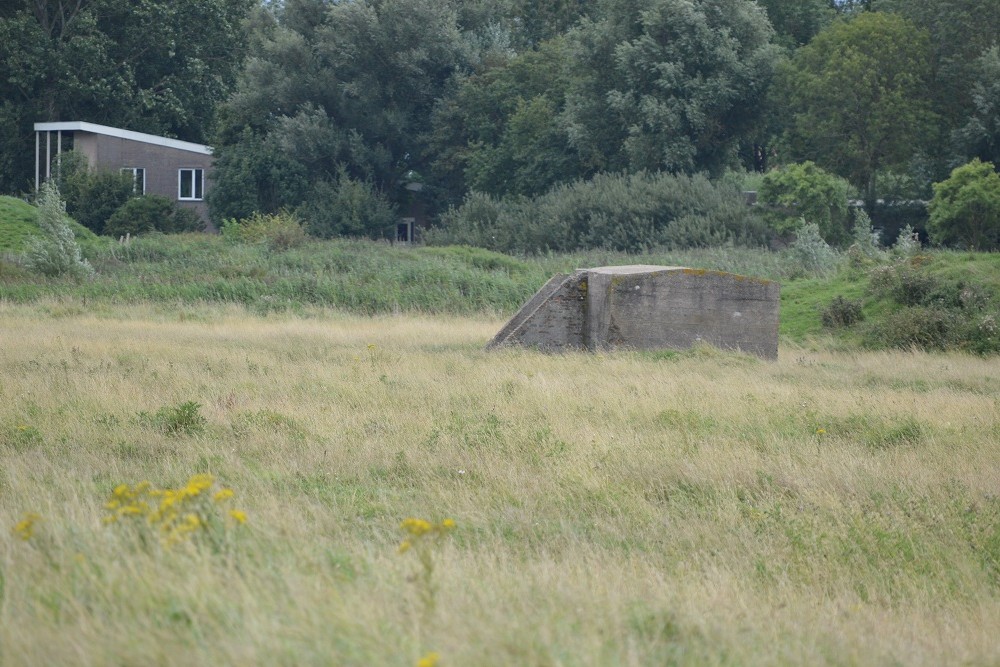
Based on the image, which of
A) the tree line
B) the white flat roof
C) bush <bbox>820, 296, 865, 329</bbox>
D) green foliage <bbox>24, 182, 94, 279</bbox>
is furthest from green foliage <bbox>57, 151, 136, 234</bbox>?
bush <bbox>820, 296, 865, 329</bbox>

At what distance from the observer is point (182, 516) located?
17.7 feet

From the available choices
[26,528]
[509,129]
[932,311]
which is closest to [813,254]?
[932,311]

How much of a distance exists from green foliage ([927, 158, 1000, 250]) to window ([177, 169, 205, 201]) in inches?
1366

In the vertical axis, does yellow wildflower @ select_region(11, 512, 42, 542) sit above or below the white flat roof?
below

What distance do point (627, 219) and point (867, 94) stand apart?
32.2 feet

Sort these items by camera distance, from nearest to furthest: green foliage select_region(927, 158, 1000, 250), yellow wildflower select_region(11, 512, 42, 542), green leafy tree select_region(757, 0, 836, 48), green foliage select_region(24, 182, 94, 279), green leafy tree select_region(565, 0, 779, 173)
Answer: yellow wildflower select_region(11, 512, 42, 542) < green foliage select_region(24, 182, 94, 279) < green foliage select_region(927, 158, 1000, 250) < green leafy tree select_region(565, 0, 779, 173) < green leafy tree select_region(757, 0, 836, 48)

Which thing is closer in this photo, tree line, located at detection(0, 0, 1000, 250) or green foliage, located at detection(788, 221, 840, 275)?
green foliage, located at detection(788, 221, 840, 275)

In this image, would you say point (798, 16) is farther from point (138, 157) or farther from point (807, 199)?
point (138, 157)

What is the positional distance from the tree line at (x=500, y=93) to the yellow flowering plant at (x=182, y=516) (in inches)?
1509

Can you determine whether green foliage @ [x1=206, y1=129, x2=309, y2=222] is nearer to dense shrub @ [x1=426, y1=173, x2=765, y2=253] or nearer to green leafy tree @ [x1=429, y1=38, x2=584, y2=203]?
green leafy tree @ [x1=429, y1=38, x2=584, y2=203]

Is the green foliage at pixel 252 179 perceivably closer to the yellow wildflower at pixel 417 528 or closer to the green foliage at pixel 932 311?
the green foliage at pixel 932 311

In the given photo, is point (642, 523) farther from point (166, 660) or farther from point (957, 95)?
point (957, 95)

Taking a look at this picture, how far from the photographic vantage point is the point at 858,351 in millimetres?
19703

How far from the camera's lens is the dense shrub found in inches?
1654
